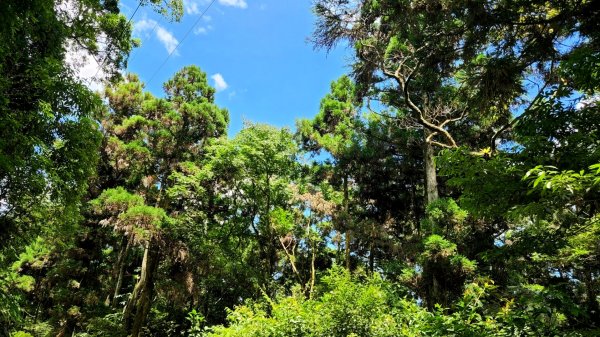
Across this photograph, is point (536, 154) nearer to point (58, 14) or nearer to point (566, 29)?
point (566, 29)

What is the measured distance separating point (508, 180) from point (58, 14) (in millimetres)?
9119

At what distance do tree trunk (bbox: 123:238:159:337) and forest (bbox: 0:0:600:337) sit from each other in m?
0.08

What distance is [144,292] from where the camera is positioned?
1240 centimetres

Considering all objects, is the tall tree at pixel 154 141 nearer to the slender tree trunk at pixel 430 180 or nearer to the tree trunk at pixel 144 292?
the tree trunk at pixel 144 292

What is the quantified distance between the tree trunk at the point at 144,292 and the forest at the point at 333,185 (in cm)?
8

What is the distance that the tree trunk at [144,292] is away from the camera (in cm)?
1199

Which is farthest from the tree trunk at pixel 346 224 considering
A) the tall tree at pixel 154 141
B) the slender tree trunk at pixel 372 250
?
the tall tree at pixel 154 141

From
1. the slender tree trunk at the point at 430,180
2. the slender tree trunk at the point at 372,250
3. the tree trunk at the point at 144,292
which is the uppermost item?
the slender tree trunk at the point at 430,180

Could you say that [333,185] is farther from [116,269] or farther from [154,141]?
[116,269]

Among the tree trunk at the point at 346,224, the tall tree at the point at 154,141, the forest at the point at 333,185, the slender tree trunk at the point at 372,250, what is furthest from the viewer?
the tree trunk at the point at 346,224

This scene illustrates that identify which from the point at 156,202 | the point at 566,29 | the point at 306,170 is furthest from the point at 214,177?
the point at 566,29

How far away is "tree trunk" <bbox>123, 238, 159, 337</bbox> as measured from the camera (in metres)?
12.0

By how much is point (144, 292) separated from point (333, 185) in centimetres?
849

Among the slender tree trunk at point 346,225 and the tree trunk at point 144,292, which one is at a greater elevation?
the slender tree trunk at point 346,225
